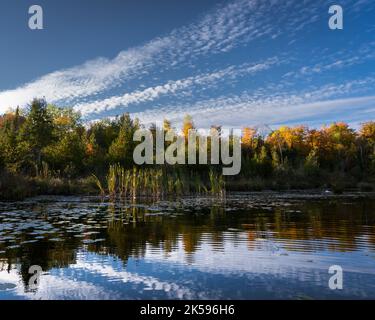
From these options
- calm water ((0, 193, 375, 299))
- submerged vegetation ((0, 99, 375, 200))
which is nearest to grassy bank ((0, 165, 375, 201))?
submerged vegetation ((0, 99, 375, 200))

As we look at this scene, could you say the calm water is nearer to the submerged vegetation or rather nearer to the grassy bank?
the grassy bank

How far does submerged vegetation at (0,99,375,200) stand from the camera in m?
26.0

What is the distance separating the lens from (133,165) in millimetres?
38906

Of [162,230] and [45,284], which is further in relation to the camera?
[162,230]

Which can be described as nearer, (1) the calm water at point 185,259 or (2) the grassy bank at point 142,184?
(1) the calm water at point 185,259

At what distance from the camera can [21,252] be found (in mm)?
7219

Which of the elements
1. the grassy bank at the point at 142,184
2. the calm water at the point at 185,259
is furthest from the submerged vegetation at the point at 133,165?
the calm water at the point at 185,259

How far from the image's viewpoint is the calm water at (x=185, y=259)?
5027 mm

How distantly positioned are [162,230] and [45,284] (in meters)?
5.31

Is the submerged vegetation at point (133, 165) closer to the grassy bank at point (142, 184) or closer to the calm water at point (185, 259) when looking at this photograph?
the grassy bank at point (142, 184)

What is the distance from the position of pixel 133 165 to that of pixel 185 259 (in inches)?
1281

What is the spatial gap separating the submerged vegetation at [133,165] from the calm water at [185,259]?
13.5 metres
